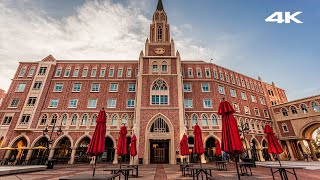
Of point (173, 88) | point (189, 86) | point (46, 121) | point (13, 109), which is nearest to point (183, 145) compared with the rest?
point (173, 88)

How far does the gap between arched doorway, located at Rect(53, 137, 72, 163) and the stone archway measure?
13.4m

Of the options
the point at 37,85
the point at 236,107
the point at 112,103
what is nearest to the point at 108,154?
the point at 112,103

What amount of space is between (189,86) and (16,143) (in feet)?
102

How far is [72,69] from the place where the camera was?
31.2 metres

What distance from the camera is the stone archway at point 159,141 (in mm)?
22158

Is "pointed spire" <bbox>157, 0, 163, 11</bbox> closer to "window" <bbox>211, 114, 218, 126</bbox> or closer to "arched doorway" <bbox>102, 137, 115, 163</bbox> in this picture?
"window" <bbox>211, 114, 218, 126</bbox>

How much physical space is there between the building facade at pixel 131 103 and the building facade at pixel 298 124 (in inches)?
122

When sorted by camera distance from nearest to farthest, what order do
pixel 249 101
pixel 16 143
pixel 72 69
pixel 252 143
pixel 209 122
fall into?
pixel 16 143 < pixel 209 122 < pixel 252 143 < pixel 72 69 < pixel 249 101

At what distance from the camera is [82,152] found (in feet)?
85.2

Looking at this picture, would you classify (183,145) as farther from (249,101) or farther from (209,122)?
(249,101)

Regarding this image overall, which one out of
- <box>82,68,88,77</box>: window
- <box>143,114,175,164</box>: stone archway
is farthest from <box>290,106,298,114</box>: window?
<box>82,68,88,77</box>: window

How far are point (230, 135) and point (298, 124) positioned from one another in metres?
33.8

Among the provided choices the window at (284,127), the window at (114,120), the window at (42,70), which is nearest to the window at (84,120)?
the window at (114,120)

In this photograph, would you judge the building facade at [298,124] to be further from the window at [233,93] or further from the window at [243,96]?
the window at [233,93]
